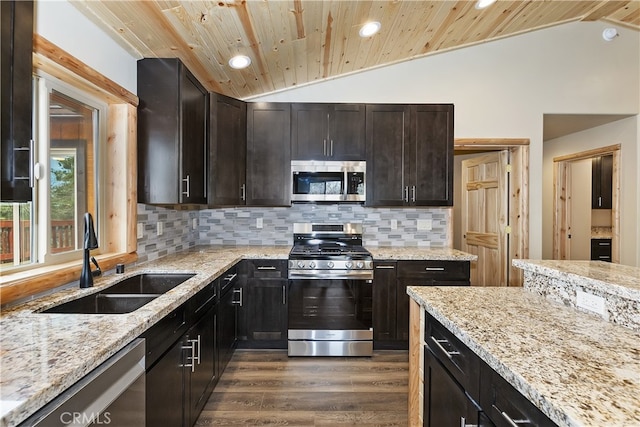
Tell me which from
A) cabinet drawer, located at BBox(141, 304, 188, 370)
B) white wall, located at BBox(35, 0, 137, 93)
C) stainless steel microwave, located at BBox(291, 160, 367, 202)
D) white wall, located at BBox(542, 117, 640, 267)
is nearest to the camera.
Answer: cabinet drawer, located at BBox(141, 304, 188, 370)

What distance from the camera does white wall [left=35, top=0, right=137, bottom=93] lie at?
5.17ft

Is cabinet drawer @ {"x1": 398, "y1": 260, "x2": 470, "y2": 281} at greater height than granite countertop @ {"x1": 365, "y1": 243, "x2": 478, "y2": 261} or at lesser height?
lesser

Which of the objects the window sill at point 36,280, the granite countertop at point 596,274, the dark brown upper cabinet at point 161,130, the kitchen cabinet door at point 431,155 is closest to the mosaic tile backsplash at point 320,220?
the kitchen cabinet door at point 431,155

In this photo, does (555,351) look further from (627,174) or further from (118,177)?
(627,174)

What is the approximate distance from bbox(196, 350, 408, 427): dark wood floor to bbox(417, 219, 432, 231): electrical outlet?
1.34 m

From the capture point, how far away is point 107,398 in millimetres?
1032

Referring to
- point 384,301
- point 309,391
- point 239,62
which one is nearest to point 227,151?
point 239,62

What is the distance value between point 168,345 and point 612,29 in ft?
16.4

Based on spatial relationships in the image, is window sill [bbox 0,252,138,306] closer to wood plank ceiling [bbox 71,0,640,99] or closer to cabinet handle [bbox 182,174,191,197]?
cabinet handle [bbox 182,174,191,197]

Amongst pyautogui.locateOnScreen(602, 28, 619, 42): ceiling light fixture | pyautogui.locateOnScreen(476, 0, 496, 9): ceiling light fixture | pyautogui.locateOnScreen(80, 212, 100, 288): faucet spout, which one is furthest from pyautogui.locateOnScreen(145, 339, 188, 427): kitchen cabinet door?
pyautogui.locateOnScreen(602, 28, 619, 42): ceiling light fixture

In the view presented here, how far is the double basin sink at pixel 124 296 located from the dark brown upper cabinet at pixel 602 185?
596 cm

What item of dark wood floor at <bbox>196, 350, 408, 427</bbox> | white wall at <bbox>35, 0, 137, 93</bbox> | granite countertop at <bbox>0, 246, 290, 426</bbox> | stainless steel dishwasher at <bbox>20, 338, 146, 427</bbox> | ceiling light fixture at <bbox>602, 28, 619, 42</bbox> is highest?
ceiling light fixture at <bbox>602, 28, 619, 42</bbox>

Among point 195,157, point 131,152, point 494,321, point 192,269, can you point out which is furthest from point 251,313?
point 494,321

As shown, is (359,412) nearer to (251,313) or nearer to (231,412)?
(231,412)
